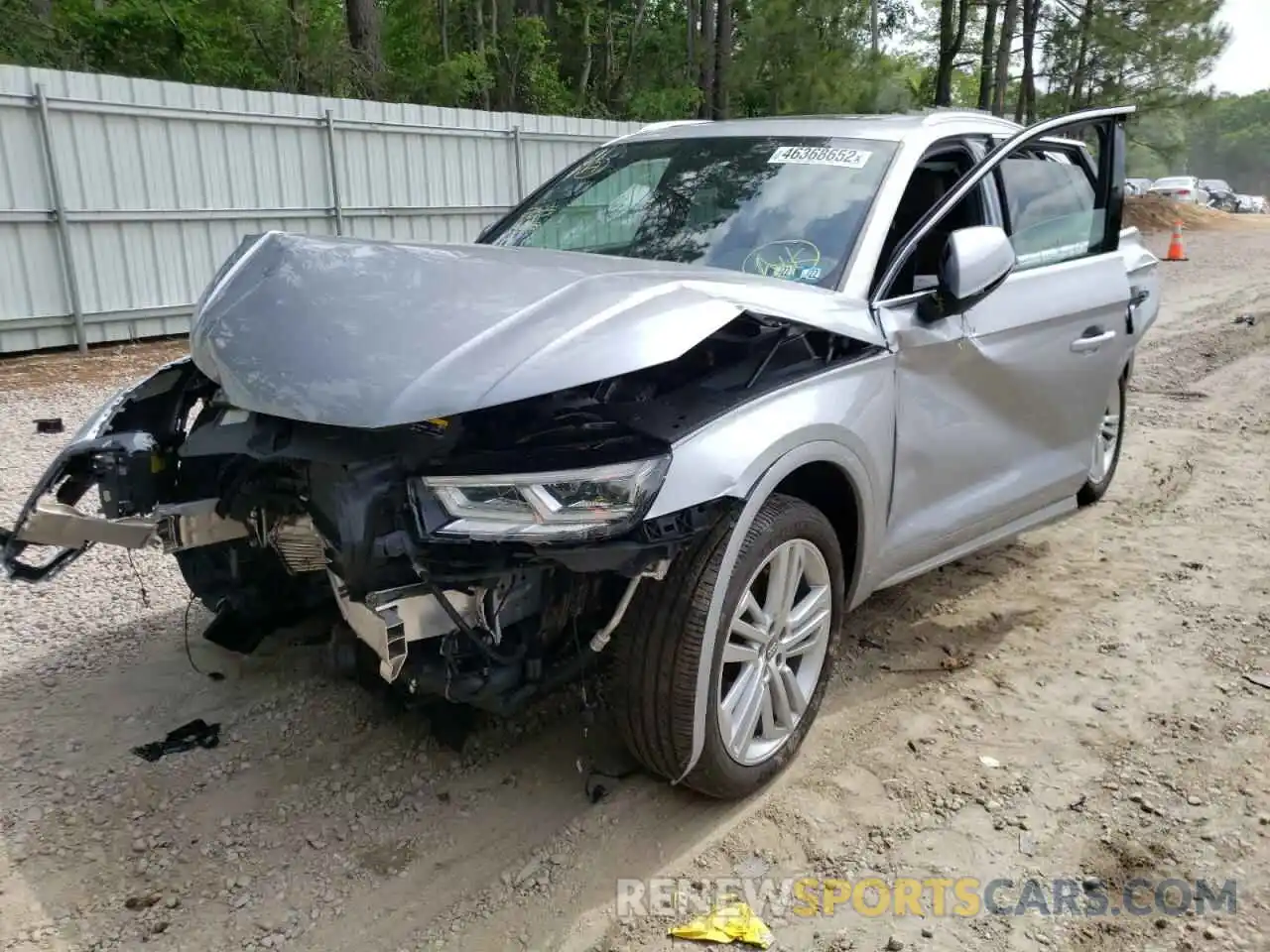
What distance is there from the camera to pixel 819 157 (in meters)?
3.64

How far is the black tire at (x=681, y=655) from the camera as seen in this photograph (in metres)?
2.60

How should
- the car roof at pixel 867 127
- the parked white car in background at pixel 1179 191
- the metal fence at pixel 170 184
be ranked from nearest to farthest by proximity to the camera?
the car roof at pixel 867 127 → the metal fence at pixel 170 184 → the parked white car in background at pixel 1179 191

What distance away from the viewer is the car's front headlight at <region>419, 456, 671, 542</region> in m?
2.36

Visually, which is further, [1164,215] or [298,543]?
[1164,215]

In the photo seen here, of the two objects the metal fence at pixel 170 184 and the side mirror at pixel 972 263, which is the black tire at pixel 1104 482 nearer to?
the side mirror at pixel 972 263

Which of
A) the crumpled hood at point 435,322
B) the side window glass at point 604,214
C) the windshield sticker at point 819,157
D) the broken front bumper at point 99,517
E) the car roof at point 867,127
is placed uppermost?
the car roof at point 867,127

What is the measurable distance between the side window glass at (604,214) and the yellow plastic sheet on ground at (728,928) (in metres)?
2.28

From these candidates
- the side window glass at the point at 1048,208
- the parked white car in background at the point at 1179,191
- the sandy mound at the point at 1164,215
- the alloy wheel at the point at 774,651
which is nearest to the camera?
the alloy wheel at the point at 774,651

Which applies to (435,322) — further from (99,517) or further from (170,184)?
(170,184)

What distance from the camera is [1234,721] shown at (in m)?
3.41

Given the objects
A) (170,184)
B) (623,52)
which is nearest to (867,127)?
(170,184)

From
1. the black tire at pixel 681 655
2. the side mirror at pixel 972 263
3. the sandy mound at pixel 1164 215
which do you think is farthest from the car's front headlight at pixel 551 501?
the sandy mound at pixel 1164 215

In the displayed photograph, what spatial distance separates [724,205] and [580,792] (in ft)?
6.68

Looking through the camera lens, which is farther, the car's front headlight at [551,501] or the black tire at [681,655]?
the black tire at [681,655]
